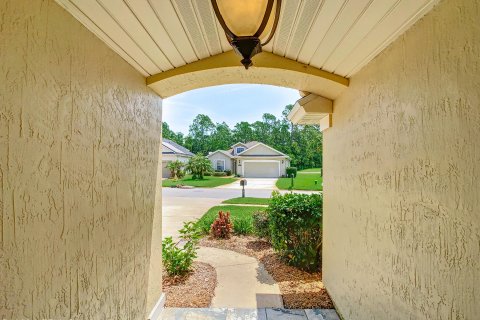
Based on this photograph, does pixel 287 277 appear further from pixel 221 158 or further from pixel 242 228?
pixel 221 158

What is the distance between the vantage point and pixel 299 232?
5.30 meters

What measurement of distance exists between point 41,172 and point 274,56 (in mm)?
2515

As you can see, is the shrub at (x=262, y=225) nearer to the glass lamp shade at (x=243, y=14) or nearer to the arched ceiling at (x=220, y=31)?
the arched ceiling at (x=220, y=31)

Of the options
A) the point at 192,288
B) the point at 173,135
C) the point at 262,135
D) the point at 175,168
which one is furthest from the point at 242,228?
the point at 173,135

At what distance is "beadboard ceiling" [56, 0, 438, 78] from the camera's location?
6.01 feet

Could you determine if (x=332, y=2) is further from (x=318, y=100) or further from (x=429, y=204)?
(x=318, y=100)

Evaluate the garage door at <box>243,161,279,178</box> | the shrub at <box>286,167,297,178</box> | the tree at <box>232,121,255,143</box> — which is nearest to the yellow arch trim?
the shrub at <box>286,167,297,178</box>

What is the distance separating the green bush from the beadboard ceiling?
3088 mm

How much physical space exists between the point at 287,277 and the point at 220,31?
423 cm

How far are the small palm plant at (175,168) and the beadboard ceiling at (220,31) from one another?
26.2 metres

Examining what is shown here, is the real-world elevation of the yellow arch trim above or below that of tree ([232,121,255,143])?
below

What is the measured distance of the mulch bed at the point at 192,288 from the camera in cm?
401

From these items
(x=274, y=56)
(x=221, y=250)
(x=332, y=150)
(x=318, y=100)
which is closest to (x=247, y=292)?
(x=221, y=250)

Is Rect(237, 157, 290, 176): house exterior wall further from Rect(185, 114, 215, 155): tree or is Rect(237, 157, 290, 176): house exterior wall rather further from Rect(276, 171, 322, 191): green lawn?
Rect(185, 114, 215, 155): tree
